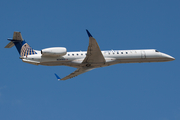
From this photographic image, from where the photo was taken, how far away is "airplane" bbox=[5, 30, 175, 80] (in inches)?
1275

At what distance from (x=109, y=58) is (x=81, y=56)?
348 cm

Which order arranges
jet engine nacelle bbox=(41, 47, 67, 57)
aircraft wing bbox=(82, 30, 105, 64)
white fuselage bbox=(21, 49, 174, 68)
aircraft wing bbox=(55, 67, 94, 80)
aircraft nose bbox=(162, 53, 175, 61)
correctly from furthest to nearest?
aircraft nose bbox=(162, 53, 175, 61), aircraft wing bbox=(55, 67, 94, 80), white fuselage bbox=(21, 49, 174, 68), jet engine nacelle bbox=(41, 47, 67, 57), aircraft wing bbox=(82, 30, 105, 64)

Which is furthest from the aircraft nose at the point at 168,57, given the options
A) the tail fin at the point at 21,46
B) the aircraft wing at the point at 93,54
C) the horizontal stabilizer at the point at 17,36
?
the horizontal stabilizer at the point at 17,36

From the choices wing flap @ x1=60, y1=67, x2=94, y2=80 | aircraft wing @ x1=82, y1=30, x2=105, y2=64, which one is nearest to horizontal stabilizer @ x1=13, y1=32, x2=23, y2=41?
aircraft wing @ x1=82, y1=30, x2=105, y2=64

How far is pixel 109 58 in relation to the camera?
34.3m

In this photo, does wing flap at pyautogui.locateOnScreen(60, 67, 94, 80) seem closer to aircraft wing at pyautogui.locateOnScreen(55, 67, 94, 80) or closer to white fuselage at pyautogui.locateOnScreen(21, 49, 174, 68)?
aircraft wing at pyautogui.locateOnScreen(55, 67, 94, 80)

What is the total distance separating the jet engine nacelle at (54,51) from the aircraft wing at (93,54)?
2.84 m

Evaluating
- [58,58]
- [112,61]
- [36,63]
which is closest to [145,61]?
[112,61]

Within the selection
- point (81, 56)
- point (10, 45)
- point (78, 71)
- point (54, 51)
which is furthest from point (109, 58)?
point (10, 45)

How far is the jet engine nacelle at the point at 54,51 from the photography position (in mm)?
31953

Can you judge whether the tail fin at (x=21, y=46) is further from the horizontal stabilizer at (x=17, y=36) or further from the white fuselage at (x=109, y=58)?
the white fuselage at (x=109, y=58)

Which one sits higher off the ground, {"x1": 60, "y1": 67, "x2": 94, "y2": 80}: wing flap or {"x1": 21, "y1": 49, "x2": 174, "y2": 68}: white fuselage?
{"x1": 21, "y1": 49, "x2": 174, "y2": 68}: white fuselage

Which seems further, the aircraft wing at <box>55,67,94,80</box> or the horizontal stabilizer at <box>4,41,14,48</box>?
the aircraft wing at <box>55,67,94,80</box>

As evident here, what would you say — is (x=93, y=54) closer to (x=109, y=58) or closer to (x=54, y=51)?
(x=109, y=58)
